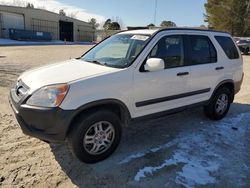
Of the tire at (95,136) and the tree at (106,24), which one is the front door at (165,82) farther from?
the tree at (106,24)

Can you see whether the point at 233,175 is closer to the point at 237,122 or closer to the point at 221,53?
the point at 237,122

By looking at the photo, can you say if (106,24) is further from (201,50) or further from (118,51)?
(118,51)

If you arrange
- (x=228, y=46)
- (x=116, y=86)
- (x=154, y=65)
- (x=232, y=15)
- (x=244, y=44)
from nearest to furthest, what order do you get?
(x=116, y=86) → (x=154, y=65) → (x=228, y=46) → (x=244, y=44) → (x=232, y=15)

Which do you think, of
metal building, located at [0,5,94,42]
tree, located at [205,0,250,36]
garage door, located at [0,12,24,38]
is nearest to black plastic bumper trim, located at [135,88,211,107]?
tree, located at [205,0,250,36]

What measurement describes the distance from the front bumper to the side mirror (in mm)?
1337

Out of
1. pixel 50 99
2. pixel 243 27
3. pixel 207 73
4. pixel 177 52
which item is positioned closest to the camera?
pixel 50 99

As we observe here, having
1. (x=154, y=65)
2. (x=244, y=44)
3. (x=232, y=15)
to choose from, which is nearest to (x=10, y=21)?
(x=244, y=44)

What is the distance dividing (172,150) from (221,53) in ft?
7.91

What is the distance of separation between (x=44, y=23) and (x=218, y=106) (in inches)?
1710

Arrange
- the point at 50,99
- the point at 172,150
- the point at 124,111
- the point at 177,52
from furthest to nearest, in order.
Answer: the point at 177,52 < the point at 172,150 < the point at 124,111 < the point at 50,99

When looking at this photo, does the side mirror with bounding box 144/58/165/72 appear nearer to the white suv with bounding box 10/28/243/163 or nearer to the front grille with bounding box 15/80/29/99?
the white suv with bounding box 10/28/243/163

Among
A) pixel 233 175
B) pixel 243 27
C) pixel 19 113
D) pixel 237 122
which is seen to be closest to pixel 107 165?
pixel 19 113

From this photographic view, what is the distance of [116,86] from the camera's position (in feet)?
11.8

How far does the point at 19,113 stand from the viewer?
3.34 meters
